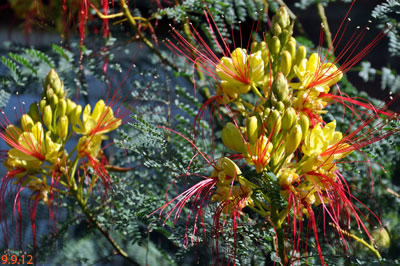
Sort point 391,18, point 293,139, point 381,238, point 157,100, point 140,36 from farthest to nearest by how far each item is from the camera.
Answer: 1. point 140,36
2. point 157,100
3. point 391,18
4. point 381,238
5. point 293,139

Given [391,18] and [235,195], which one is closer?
[235,195]

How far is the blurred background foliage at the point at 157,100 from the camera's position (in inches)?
41.0

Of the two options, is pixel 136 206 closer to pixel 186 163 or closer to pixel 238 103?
pixel 186 163

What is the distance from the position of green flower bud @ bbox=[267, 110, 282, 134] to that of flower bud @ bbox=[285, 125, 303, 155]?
22 mm

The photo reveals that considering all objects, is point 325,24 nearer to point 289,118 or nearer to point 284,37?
point 284,37

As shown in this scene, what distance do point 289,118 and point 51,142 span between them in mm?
537

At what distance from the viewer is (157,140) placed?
103 cm

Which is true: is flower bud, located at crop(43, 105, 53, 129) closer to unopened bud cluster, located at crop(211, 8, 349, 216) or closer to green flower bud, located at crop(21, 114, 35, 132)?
green flower bud, located at crop(21, 114, 35, 132)

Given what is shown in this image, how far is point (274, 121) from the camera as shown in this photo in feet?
2.73

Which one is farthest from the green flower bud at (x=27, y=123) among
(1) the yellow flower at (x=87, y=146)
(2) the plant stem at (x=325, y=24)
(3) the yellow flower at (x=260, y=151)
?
(2) the plant stem at (x=325, y=24)

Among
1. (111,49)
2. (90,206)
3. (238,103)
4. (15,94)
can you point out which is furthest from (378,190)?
(15,94)

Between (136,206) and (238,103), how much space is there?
317mm

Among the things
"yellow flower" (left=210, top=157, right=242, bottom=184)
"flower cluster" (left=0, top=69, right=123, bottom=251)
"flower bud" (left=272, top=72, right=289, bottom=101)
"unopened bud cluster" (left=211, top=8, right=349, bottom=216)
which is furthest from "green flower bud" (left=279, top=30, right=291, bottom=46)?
"flower cluster" (left=0, top=69, right=123, bottom=251)

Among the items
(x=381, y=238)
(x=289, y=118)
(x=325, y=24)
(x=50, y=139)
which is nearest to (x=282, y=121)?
(x=289, y=118)
